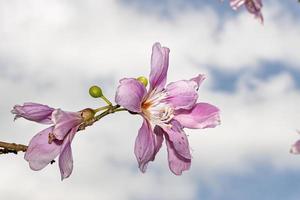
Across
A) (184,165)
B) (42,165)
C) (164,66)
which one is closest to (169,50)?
(164,66)

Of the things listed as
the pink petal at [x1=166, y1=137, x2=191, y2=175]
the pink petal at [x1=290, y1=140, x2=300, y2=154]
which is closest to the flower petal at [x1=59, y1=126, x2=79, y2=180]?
the pink petal at [x1=166, y1=137, x2=191, y2=175]

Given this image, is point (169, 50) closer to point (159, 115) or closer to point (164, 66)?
point (164, 66)

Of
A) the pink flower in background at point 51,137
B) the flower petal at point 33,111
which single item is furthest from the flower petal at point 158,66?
the flower petal at point 33,111

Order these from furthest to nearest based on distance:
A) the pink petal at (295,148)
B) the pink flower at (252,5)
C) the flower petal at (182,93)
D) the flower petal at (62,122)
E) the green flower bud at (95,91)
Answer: the flower petal at (182,93) < the green flower bud at (95,91) < the flower petal at (62,122) < the pink flower at (252,5) < the pink petal at (295,148)

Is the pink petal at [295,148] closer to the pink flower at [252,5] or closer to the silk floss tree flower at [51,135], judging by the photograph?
the pink flower at [252,5]

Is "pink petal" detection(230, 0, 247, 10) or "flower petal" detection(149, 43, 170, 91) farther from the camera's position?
"flower petal" detection(149, 43, 170, 91)

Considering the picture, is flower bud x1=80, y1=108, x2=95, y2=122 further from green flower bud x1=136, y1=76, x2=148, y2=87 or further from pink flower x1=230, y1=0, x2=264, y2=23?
pink flower x1=230, y1=0, x2=264, y2=23
